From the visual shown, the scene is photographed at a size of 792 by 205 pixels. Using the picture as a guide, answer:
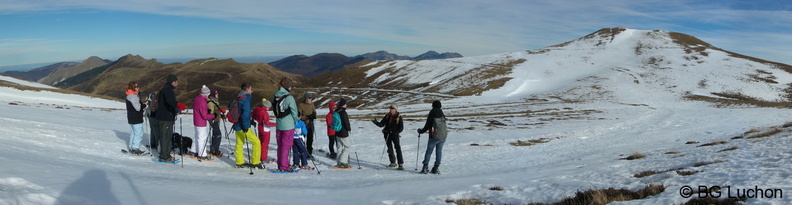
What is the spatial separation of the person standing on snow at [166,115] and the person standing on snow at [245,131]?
196cm

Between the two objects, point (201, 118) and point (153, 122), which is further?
point (153, 122)

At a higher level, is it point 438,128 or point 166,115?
point 166,115

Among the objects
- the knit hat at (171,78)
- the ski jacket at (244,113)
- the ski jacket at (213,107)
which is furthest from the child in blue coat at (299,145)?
the knit hat at (171,78)

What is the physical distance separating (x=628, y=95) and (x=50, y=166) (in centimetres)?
8015

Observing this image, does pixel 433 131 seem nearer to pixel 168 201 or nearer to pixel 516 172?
pixel 516 172

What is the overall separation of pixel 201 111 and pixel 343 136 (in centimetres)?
453

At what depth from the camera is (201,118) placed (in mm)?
12758

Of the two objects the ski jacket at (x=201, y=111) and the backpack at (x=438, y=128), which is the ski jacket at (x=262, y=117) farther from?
the backpack at (x=438, y=128)

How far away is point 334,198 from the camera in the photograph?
8.96m

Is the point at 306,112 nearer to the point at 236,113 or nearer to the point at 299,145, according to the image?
the point at 299,145

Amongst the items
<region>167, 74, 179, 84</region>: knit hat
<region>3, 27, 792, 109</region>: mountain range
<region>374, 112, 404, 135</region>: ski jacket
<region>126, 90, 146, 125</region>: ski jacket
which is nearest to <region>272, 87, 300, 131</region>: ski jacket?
<region>167, 74, 179, 84</region>: knit hat

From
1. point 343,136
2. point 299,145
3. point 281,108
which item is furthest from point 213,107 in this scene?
point 343,136

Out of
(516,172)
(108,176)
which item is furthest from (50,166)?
(516,172)

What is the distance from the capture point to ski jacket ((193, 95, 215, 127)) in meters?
12.5
